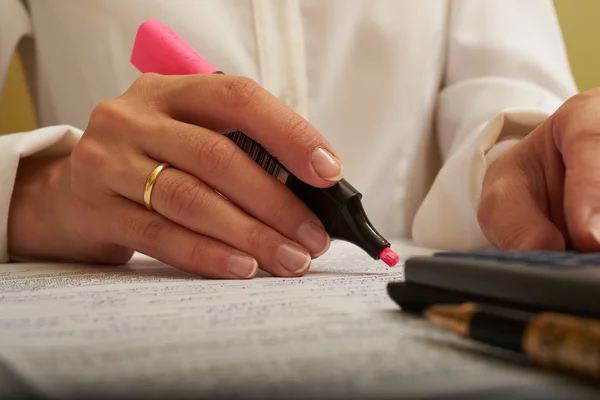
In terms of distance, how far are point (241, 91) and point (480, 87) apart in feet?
1.14

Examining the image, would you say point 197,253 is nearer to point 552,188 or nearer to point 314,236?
point 314,236

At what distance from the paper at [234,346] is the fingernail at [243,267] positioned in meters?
Answer: 0.06

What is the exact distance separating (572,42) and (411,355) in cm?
87

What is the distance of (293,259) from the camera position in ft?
0.99

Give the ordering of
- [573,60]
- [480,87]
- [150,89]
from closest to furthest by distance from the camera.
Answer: [150,89]
[480,87]
[573,60]

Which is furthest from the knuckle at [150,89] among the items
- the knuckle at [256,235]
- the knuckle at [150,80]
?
the knuckle at [256,235]

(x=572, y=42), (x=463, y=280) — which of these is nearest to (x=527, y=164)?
(x=463, y=280)

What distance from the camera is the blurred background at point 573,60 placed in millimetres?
837

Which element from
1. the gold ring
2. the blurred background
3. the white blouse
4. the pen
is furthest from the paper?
the blurred background

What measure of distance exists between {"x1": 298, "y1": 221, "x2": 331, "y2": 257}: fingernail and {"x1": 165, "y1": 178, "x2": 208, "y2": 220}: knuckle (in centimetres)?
6

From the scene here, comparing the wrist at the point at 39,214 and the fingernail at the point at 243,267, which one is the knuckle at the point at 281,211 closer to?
the fingernail at the point at 243,267

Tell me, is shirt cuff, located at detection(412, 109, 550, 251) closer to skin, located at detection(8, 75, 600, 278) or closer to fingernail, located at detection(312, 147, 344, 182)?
skin, located at detection(8, 75, 600, 278)

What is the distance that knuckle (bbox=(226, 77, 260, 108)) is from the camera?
317 millimetres

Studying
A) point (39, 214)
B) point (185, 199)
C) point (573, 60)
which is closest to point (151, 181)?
point (185, 199)
